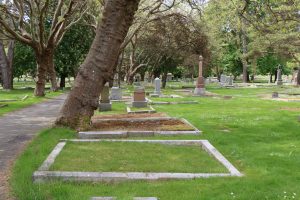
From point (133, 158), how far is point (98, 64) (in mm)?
4390

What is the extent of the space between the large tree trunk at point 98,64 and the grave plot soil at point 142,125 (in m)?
0.70

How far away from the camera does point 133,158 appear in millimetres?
8031

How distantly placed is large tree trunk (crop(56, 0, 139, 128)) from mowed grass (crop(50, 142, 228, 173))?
239 centimetres

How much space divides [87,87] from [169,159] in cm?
451

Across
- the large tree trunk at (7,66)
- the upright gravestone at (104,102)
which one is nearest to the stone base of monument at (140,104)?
the upright gravestone at (104,102)

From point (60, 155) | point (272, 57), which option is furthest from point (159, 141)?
point (272, 57)

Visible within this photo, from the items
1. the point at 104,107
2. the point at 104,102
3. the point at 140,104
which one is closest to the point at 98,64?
the point at 104,107

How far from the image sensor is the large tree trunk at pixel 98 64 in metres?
11.6

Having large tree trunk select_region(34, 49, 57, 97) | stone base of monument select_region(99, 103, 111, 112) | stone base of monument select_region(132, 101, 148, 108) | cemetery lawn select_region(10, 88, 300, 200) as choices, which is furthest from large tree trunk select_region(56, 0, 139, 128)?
large tree trunk select_region(34, 49, 57, 97)

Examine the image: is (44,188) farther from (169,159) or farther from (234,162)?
(234,162)

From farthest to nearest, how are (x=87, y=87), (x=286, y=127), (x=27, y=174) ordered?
(x=286, y=127)
(x=87, y=87)
(x=27, y=174)

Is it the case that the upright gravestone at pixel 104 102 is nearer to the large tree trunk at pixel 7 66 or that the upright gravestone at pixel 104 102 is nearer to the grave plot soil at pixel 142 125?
the grave plot soil at pixel 142 125

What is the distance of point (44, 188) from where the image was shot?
6.25 meters

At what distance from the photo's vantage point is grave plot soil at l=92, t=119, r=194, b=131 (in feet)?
38.8
